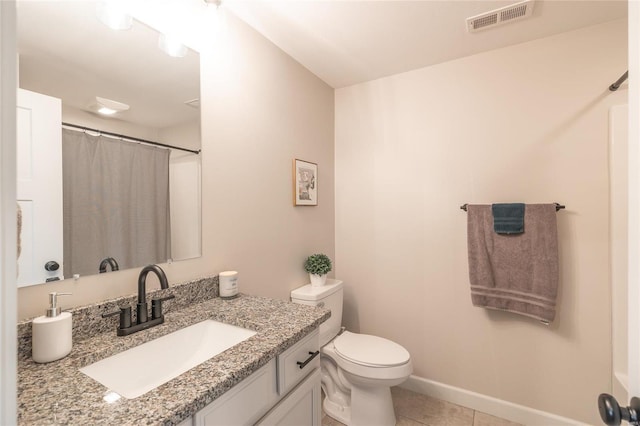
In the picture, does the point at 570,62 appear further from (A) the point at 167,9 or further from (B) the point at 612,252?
(A) the point at 167,9

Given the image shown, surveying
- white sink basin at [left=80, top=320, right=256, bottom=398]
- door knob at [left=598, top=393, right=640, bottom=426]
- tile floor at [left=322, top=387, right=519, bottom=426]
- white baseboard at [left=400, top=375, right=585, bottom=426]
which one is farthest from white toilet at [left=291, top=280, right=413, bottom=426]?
door knob at [left=598, top=393, right=640, bottom=426]

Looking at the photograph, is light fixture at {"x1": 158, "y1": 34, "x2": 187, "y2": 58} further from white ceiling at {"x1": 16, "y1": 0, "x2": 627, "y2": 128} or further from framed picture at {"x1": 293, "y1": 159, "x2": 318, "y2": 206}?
framed picture at {"x1": 293, "y1": 159, "x2": 318, "y2": 206}

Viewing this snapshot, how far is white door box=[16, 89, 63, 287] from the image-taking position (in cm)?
86

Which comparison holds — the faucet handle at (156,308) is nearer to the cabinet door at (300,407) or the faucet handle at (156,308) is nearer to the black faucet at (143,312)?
the black faucet at (143,312)

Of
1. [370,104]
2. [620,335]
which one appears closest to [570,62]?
[370,104]

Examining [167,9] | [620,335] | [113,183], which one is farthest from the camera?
[620,335]

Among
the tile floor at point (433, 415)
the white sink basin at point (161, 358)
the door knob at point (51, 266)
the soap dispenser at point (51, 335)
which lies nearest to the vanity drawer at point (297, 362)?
the white sink basin at point (161, 358)

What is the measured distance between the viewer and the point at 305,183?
212 cm

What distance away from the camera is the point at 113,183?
1093 millimetres

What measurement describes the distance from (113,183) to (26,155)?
9.9 inches

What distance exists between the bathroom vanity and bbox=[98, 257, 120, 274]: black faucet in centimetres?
13

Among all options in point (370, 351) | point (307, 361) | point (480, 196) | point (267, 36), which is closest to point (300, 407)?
point (307, 361)

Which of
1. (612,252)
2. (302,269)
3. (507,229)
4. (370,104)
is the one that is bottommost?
(302,269)

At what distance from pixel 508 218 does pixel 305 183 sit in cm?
136
